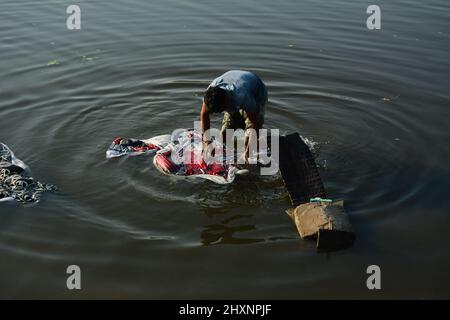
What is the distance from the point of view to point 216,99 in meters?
6.05

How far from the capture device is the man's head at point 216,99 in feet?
19.8

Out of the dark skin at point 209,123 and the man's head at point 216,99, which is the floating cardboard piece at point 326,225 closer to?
the dark skin at point 209,123

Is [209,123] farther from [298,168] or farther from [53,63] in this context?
[53,63]

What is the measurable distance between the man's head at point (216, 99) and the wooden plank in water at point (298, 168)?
990 mm

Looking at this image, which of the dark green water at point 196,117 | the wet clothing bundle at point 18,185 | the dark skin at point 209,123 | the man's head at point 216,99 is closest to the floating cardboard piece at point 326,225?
the dark green water at point 196,117

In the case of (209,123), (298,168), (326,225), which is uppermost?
(209,123)

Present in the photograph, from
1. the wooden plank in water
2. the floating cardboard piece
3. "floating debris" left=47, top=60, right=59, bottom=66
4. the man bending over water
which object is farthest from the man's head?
"floating debris" left=47, top=60, right=59, bottom=66

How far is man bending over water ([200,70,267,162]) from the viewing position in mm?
6105

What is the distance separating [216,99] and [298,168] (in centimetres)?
149

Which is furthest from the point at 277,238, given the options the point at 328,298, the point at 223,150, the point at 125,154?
the point at 125,154

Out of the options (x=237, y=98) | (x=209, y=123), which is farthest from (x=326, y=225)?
(x=209, y=123)

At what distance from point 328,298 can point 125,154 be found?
398 cm

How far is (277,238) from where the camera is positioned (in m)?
5.93

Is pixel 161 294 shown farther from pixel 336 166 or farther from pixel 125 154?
pixel 336 166
